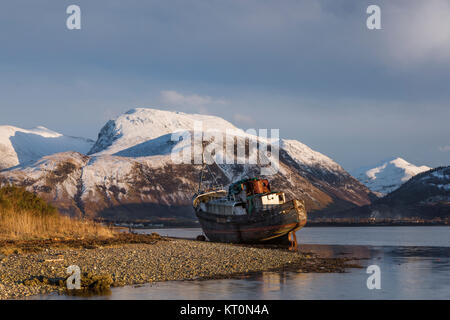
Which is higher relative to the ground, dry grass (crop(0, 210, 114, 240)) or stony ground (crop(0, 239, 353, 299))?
dry grass (crop(0, 210, 114, 240))

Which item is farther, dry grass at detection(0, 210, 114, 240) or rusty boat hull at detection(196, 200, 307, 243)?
rusty boat hull at detection(196, 200, 307, 243)

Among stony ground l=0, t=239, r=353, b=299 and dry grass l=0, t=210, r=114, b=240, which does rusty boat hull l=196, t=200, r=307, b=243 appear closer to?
stony ground l=0, t=239, r=353, b=299

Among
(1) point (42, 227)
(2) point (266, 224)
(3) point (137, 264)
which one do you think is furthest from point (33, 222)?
(2) point (266, 224)

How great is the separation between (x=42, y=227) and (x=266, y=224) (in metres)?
28.3

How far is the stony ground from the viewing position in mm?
29984

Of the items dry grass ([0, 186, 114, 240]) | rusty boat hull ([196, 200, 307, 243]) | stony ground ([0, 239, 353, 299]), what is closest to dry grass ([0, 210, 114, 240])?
dry grass ([0, 186, 114, 240])

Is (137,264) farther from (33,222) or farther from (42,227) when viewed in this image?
(33,222)

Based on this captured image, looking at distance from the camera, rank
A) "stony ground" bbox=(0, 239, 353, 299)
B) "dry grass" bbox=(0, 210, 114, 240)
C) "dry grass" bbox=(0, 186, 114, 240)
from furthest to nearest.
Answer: "dry grass" bbox=(0, 186, 114, 240), "dry grass" bbox=(0, 210, 114, 240), "stony ground" bbox=(0, 239, 353, 299)

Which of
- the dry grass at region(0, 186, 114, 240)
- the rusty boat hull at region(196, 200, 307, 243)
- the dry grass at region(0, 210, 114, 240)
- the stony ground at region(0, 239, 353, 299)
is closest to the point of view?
the stony ground at region(0, 239, 353, 299)

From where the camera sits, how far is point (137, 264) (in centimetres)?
3644

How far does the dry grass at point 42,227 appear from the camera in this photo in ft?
161

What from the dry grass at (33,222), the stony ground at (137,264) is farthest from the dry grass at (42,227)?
the stony ground at (137,264)

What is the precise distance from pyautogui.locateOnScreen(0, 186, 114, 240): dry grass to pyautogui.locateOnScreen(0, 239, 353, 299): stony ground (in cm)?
767
